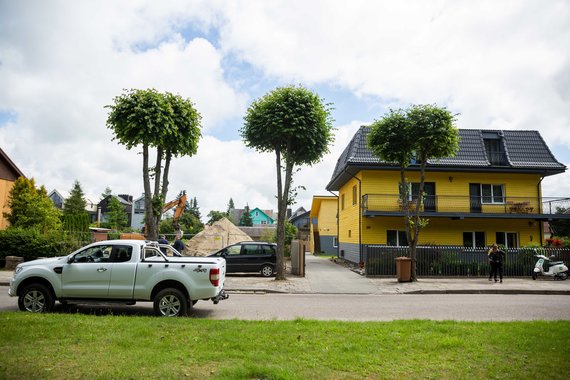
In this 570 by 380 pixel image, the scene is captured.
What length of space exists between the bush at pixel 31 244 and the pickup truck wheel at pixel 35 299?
1240 cm

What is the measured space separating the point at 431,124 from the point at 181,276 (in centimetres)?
1283

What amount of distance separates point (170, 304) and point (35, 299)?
3.00 metres

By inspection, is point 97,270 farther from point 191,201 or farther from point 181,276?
point 191,201

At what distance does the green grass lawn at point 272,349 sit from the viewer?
505 cm

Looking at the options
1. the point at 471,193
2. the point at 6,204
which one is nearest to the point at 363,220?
the point at 471,193

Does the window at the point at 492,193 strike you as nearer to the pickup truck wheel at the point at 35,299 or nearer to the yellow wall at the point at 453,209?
the yellow wall at the point at 453,209

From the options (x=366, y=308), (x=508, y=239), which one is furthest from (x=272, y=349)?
(x=508, y=239)

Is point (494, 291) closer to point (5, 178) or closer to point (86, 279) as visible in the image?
point (86, 279)

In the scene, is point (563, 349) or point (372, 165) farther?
point (372, 165)

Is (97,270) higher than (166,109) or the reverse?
the reverse

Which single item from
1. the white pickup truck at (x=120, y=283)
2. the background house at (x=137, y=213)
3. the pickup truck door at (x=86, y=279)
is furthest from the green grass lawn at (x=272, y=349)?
the background house at (x=137, y=213)

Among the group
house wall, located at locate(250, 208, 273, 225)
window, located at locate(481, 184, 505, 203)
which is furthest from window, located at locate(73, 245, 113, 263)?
house wall, located at locate(250, 208, 273, 225)

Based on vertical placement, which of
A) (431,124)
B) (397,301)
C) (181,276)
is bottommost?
(397,301)

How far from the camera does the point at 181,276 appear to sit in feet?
29.7
